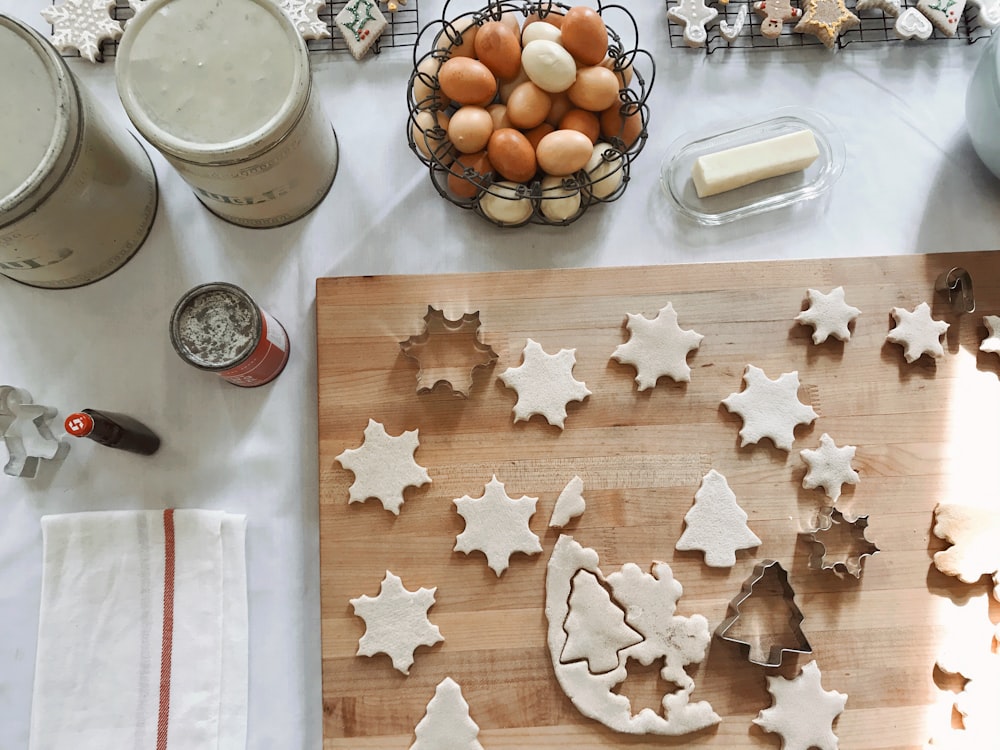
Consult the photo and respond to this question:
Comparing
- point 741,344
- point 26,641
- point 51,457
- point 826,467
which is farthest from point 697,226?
Answer: point 26,641

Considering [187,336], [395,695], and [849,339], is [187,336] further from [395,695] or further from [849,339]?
[849,339]

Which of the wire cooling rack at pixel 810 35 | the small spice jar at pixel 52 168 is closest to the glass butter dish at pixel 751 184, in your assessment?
the wire cooling rack at pixel 810 35

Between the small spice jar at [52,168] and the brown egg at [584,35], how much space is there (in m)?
0.60

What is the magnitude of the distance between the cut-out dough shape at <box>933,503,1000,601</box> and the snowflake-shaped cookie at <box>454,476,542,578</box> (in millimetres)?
564

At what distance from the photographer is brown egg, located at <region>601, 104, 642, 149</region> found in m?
1.00

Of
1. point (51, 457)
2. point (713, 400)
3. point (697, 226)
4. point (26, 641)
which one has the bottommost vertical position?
point (26, 641)

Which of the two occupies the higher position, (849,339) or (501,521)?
(849,339)

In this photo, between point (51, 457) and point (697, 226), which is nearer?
point (51, 457)

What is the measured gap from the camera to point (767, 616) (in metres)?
0.99

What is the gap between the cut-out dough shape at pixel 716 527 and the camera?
988mm

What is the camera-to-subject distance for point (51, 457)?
3.27 feet

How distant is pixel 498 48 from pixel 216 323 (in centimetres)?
52

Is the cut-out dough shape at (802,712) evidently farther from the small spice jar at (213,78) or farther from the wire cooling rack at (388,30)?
the wire cooling rack at (388,30)

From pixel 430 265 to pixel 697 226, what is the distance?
1.36 ft
